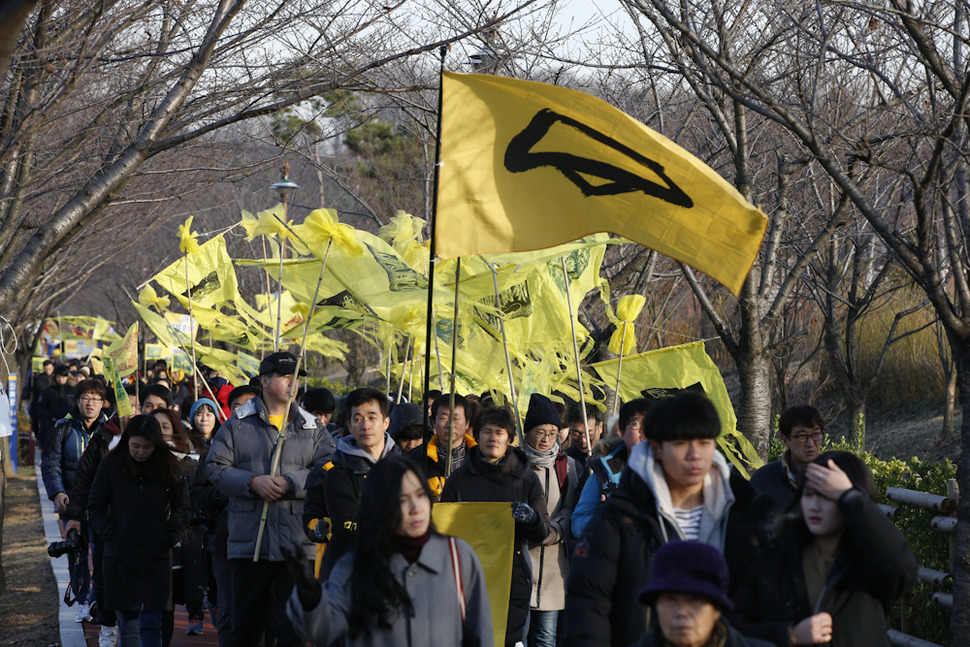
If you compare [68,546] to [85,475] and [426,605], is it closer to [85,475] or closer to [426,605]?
[85,475]

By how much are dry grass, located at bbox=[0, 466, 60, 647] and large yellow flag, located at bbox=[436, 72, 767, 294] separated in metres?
5.39

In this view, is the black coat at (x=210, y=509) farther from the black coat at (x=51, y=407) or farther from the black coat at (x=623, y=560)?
the black coat at (x=51, y=407)

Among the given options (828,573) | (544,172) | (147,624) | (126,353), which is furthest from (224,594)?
(126,353)

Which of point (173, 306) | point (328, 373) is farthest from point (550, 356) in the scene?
point (328, 373)

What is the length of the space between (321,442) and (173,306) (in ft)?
85.4

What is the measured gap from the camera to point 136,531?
6809mm

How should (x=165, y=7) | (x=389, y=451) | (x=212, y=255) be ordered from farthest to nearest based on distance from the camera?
(x=212, y=255), (x=165, y=7), (x=389, y=451)

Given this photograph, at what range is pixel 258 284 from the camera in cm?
2761

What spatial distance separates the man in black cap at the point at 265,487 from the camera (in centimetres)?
621

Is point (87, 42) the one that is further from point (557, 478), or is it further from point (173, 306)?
point (173, 306)

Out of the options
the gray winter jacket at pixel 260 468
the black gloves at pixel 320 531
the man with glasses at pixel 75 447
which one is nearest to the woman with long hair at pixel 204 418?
the man with glasses at pixel 75 447

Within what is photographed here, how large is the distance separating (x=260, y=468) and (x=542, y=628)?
189 centimetres

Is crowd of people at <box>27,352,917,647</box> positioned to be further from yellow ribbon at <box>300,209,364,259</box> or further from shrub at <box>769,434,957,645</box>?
shrub at <box>769,434,957,645</box>

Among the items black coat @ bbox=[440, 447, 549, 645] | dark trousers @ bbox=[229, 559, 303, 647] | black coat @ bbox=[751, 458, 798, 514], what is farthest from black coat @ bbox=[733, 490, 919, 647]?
dark trousers @ bbox=[229, 559, 303, 647]
